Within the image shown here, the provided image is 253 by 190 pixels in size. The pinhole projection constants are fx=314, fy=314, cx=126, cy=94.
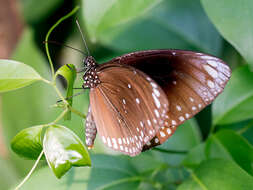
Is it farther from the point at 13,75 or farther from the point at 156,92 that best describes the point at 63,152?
the point at 156,92

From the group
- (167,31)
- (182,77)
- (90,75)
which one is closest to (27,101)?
(90,75)

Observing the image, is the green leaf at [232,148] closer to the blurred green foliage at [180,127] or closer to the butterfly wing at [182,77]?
the blurred green foliage at [180,127]

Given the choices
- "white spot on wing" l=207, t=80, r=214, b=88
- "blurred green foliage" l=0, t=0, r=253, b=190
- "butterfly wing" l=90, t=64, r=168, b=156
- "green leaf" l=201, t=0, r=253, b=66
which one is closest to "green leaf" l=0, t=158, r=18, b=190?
"blurred green foliage" l=0, t=0, r=253, b=190

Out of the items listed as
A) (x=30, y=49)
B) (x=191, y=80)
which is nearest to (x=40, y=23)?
(x=30, y=49)

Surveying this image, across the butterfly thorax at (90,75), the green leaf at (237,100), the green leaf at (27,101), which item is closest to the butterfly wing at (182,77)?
the butterfly thorax at (90,75)

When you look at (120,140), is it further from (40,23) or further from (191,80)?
(40,23)

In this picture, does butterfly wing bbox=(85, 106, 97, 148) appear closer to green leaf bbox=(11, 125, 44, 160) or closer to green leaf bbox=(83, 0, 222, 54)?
green leaf bbox=(11, 125, 44, 160)

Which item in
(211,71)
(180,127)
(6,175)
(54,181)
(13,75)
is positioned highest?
(13,75)
